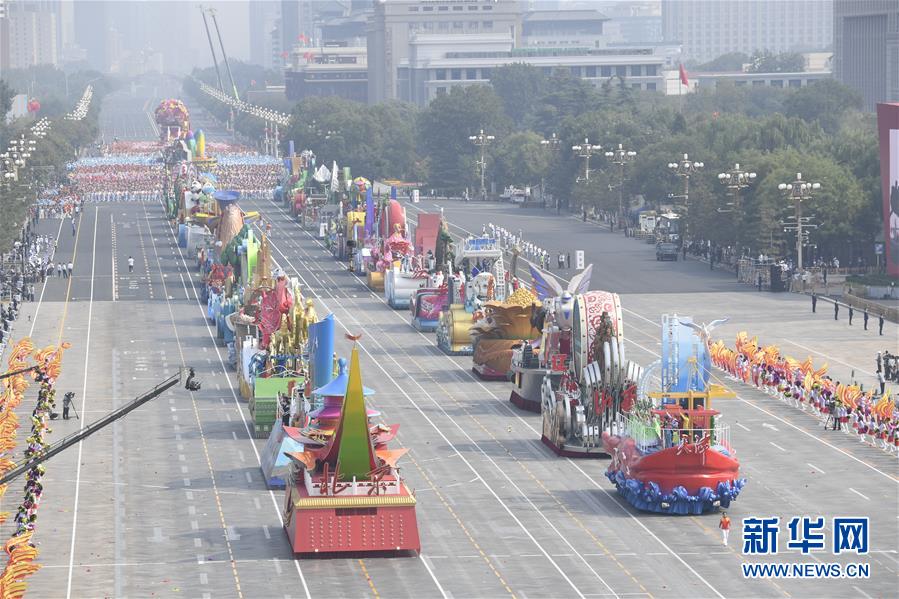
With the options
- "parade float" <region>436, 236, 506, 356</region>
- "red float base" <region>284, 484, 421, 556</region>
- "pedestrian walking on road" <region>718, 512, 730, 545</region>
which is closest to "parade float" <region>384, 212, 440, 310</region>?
"parade float" <region>436, 236, 506, 356</region>

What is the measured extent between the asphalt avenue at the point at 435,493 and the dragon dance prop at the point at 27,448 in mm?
1110

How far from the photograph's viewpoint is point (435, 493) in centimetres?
7531

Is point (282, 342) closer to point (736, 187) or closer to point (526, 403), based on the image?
point (526, 403)

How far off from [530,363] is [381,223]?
6404 cm

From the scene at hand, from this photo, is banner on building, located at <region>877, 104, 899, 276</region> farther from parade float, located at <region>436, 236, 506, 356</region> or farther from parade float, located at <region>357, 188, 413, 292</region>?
parade float, located at <region>436, 236, 506, 356</region>

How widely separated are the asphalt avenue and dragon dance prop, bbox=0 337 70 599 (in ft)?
3.64

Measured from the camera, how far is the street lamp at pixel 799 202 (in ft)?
466

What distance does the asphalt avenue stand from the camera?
62.4 m

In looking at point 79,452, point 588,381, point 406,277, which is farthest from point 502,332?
point 406,277

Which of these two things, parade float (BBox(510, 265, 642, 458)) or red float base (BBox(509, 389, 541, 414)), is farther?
red float base (BBox(509, 389, 541, 414))

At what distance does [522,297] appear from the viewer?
328 feet

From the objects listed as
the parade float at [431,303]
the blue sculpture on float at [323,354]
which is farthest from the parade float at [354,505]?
the parade float at [431,303]

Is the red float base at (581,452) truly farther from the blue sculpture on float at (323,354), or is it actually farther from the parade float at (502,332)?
the parade float at (502,332)

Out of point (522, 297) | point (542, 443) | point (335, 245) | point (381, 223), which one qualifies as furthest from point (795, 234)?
point (542, 443)
